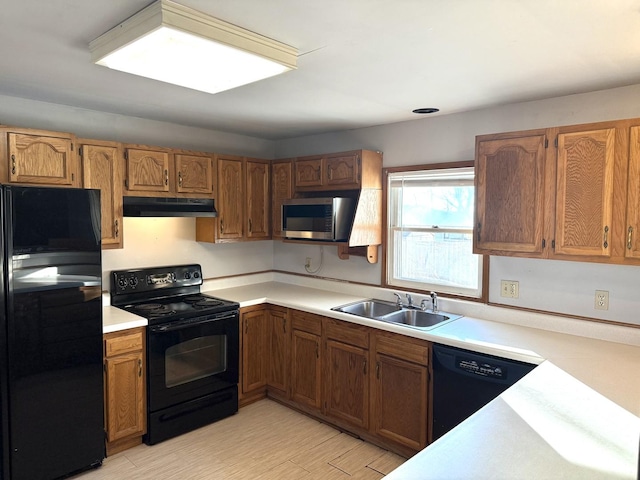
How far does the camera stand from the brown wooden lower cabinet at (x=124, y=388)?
290cm

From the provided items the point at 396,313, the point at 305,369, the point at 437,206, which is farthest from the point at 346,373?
the point at 437,206

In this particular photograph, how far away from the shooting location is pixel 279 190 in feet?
13.6

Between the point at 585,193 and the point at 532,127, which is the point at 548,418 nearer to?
the point at 585,193

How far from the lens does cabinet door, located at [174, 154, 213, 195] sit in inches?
139

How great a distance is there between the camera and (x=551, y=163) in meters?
2.46

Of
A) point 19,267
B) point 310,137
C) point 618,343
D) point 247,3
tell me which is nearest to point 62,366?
point 19,267

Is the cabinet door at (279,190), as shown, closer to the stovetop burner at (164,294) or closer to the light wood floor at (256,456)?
the stovetop burner at (164,294)

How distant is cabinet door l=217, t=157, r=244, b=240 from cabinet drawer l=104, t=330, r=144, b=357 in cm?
115

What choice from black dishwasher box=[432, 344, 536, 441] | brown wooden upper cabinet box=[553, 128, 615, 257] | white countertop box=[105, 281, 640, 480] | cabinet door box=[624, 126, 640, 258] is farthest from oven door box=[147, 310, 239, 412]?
cabinet door box=[624, 126, 640, 258]

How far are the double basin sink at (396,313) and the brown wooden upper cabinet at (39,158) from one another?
2076 millimetres

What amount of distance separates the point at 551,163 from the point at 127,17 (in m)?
2.20

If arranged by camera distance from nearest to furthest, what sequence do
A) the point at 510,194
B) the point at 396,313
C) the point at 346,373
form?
the point at 510,194, the point at 346,373, the point at 396,313

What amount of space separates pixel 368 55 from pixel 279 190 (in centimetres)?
220

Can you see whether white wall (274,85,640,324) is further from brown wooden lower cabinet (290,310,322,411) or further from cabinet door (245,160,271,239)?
cabinet door (245,160,271,239)
